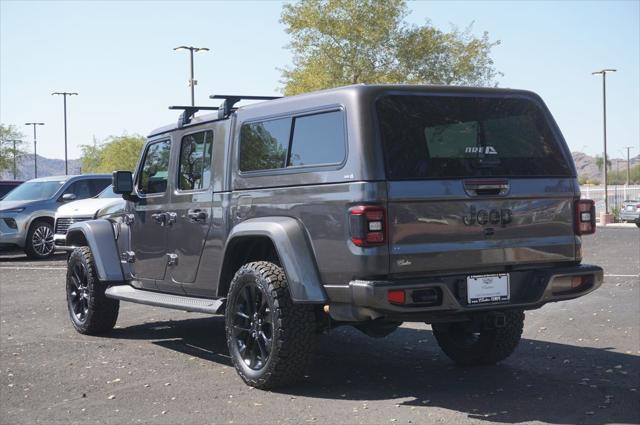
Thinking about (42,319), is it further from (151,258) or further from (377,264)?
(377,264)

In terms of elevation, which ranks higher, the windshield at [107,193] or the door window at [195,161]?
the door window at [195,161]

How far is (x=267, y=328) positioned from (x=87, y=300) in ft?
10.3

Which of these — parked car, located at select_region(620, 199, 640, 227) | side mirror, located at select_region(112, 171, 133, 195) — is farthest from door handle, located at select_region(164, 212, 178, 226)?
parked car, located at select_region(620, 199, 640, 227)

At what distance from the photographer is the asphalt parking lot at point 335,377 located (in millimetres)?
5391

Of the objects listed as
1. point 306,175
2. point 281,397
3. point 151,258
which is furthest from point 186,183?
point 281,397

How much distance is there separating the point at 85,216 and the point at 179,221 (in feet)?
29.9

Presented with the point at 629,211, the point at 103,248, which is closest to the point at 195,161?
the point at 103,248

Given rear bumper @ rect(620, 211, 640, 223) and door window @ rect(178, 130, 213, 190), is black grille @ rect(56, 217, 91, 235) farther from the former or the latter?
rear bumper @ rect(620, 211, 640, 223)

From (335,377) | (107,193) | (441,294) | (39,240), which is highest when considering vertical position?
(107,193)

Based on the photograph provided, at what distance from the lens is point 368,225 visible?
5.33 metres

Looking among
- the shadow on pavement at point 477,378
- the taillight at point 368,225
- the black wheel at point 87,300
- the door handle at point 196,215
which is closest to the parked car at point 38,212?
the black wheel at point 87,300

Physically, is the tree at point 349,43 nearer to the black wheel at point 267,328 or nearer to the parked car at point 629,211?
the parked car at point 629,211

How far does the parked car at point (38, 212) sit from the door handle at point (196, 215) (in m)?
11.5

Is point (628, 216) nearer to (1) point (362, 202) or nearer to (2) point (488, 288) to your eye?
(2) point (488, 288)
